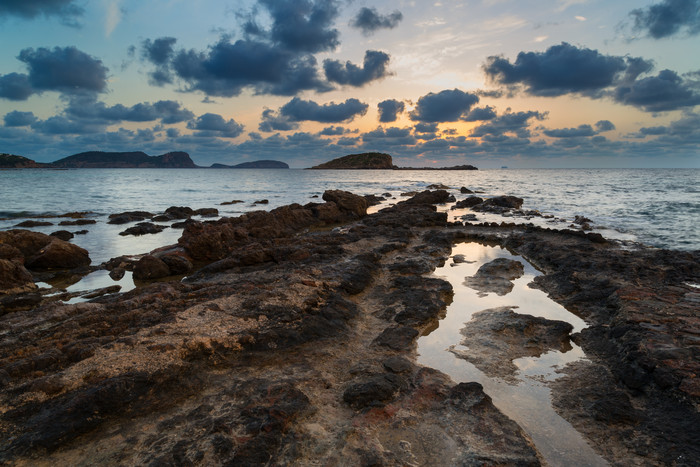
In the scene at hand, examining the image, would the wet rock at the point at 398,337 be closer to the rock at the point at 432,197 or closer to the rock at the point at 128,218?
the rock at the point at 128,218

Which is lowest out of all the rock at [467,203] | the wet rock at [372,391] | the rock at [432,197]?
the wet rock at [372,391]

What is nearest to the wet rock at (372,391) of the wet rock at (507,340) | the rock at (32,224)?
the wet rock at (507,340)

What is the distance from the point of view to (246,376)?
5.67 metres

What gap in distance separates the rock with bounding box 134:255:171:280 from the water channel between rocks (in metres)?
9.90

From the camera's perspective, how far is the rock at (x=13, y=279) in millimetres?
10586

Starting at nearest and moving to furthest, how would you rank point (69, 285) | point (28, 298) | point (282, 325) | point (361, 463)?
point (361, 463) < point (282, 325) < point (28, 298) < point (69, 285)

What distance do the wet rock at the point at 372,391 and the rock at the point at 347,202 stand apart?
21.4 meters

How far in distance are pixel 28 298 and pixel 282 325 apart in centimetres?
794

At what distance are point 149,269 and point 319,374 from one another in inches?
371

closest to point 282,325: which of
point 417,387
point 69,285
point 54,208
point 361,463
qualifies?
point 417,387

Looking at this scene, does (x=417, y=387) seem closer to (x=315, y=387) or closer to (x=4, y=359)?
(x=315, y=387)

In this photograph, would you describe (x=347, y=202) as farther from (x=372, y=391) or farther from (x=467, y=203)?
(x=372, y=391)

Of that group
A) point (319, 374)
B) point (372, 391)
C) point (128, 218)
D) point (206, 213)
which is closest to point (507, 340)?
point (372, 391)

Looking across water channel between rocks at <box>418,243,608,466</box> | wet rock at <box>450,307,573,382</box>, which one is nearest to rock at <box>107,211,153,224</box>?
water channel between rocks at <box>418,243,608,466</box>
